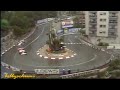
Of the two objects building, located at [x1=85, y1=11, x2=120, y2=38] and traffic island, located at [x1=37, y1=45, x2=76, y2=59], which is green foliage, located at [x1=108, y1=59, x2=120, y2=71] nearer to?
building, located at [x1=85, y1=11, x2=120, y2=38]

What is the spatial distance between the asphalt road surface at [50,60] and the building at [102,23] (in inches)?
7.9

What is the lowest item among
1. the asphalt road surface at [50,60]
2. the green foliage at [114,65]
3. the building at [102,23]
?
the green foliage at [114,65]

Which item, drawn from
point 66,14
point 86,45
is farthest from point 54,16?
point 86,45

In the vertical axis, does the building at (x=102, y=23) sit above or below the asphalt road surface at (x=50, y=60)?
above

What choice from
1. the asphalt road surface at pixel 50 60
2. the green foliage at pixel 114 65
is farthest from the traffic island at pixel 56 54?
the green foliage at pixel 114 65

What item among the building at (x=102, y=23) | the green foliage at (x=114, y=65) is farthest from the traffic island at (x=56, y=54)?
the green foliage at (x=114, y=65)

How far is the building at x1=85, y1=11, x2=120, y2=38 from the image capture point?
496 centimetres

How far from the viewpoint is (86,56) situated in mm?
5086

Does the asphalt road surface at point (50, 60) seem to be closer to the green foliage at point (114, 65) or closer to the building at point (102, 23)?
the green foliage at point (114, 65)

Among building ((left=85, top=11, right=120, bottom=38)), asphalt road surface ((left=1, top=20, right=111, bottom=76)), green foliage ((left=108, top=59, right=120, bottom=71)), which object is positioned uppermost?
building ((left=85, top=11, right=120, bottom=38))

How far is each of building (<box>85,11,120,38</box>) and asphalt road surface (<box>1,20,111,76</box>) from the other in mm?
201

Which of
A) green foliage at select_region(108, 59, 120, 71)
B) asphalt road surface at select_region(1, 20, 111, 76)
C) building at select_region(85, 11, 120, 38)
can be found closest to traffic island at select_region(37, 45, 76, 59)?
asphalt road surface at select_region(1, 20, 111, 76)

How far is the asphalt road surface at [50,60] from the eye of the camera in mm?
5016

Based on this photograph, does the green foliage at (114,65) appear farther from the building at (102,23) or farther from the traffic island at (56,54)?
the traffic island at (56,54)
